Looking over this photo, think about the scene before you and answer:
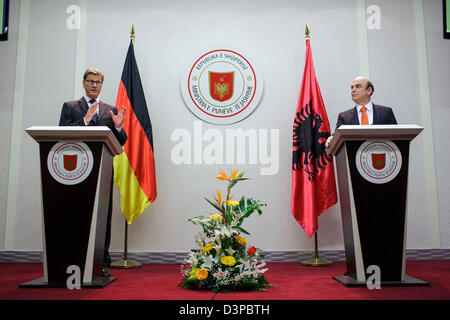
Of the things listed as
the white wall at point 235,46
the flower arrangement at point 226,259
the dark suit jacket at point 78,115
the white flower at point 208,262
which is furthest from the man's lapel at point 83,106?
the white flower at point 208,262

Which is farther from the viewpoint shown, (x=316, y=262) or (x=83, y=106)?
(x=316, y=262)

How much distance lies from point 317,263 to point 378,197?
4.92ft

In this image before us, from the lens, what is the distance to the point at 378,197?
2.64 metres

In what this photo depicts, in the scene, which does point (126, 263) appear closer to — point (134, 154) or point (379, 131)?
point (134, 154)

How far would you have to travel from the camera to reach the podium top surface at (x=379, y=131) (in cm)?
261

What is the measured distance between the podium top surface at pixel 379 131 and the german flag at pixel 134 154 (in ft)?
6.99

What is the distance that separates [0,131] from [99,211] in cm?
246

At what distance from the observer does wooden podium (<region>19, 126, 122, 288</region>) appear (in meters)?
2.57

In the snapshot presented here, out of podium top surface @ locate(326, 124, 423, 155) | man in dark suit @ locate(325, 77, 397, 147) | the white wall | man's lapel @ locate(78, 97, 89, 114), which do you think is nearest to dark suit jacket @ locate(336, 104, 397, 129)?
man in dark suit @ locate(325, 77, 397, 147)

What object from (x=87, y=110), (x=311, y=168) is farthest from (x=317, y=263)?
(x=87, y=110)

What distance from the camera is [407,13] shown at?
470 cm
